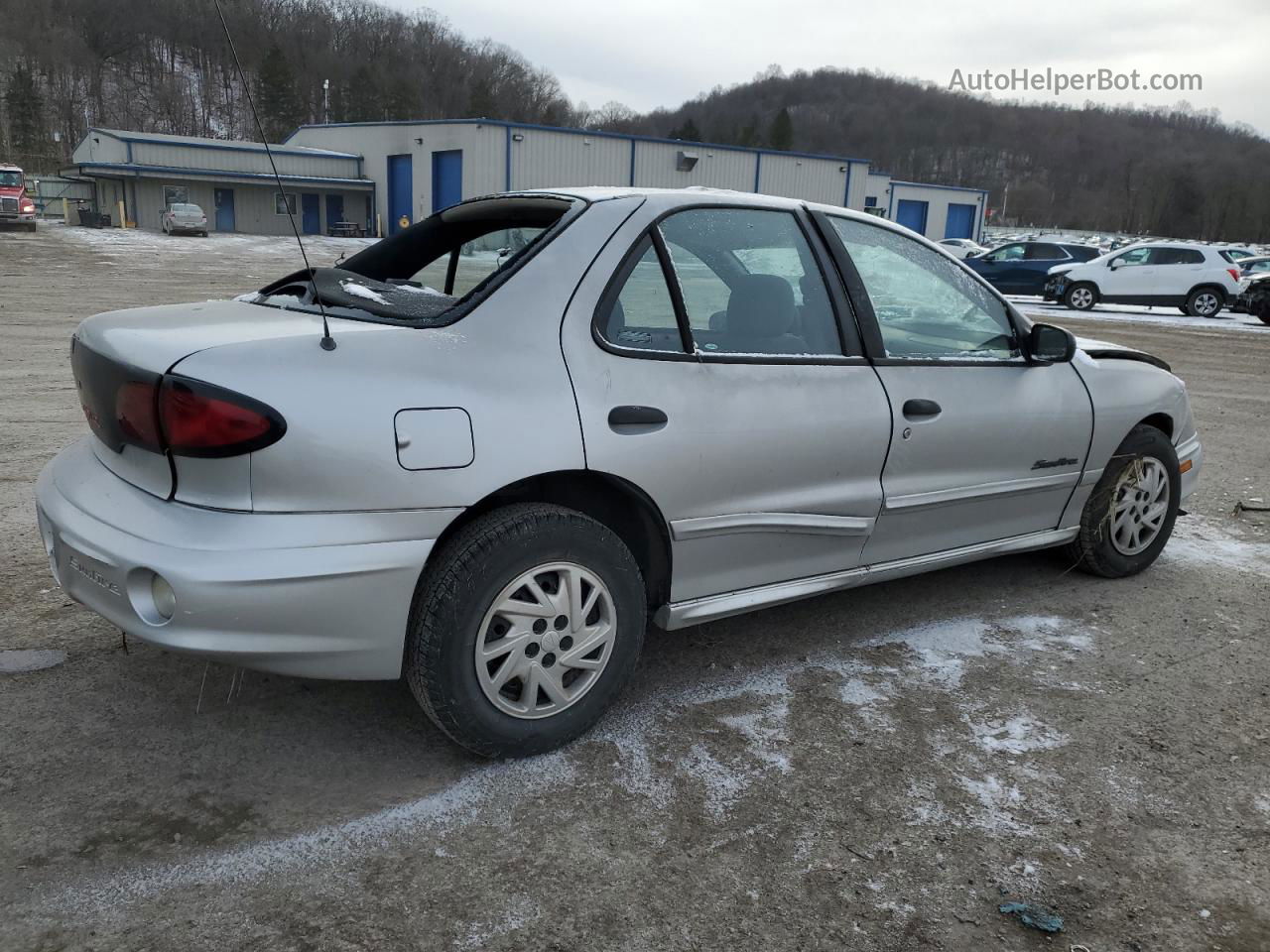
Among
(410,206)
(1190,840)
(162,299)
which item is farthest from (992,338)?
(410,206)

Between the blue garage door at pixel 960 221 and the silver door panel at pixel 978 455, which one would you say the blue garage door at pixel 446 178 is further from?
the silver door panel at pixel 978 455

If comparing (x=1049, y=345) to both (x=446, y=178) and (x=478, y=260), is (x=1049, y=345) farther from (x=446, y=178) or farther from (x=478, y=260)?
(x=446, y=178)

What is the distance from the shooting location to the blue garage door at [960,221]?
59.6 meters

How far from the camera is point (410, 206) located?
4578 centimetres

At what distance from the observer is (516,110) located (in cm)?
10844

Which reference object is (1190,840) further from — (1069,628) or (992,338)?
(992,338)

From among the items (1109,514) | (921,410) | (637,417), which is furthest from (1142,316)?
(637,417)

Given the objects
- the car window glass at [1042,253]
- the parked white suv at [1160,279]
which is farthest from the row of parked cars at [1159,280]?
the car window glass at [1042,253]

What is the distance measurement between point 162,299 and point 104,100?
105173 millimetres

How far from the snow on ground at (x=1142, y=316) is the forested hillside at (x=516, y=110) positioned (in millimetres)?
76797

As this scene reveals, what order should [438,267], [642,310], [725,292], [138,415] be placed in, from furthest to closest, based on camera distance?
1. [438,267]
2. [725,292]
3. [642,310]
4. [138,415]

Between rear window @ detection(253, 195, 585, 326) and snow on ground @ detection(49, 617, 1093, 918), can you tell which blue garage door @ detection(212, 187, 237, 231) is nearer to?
rear window @ detection(253, 195, 585, 326)

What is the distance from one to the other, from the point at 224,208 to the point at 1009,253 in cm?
3754

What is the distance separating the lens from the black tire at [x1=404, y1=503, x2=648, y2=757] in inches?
96.6
